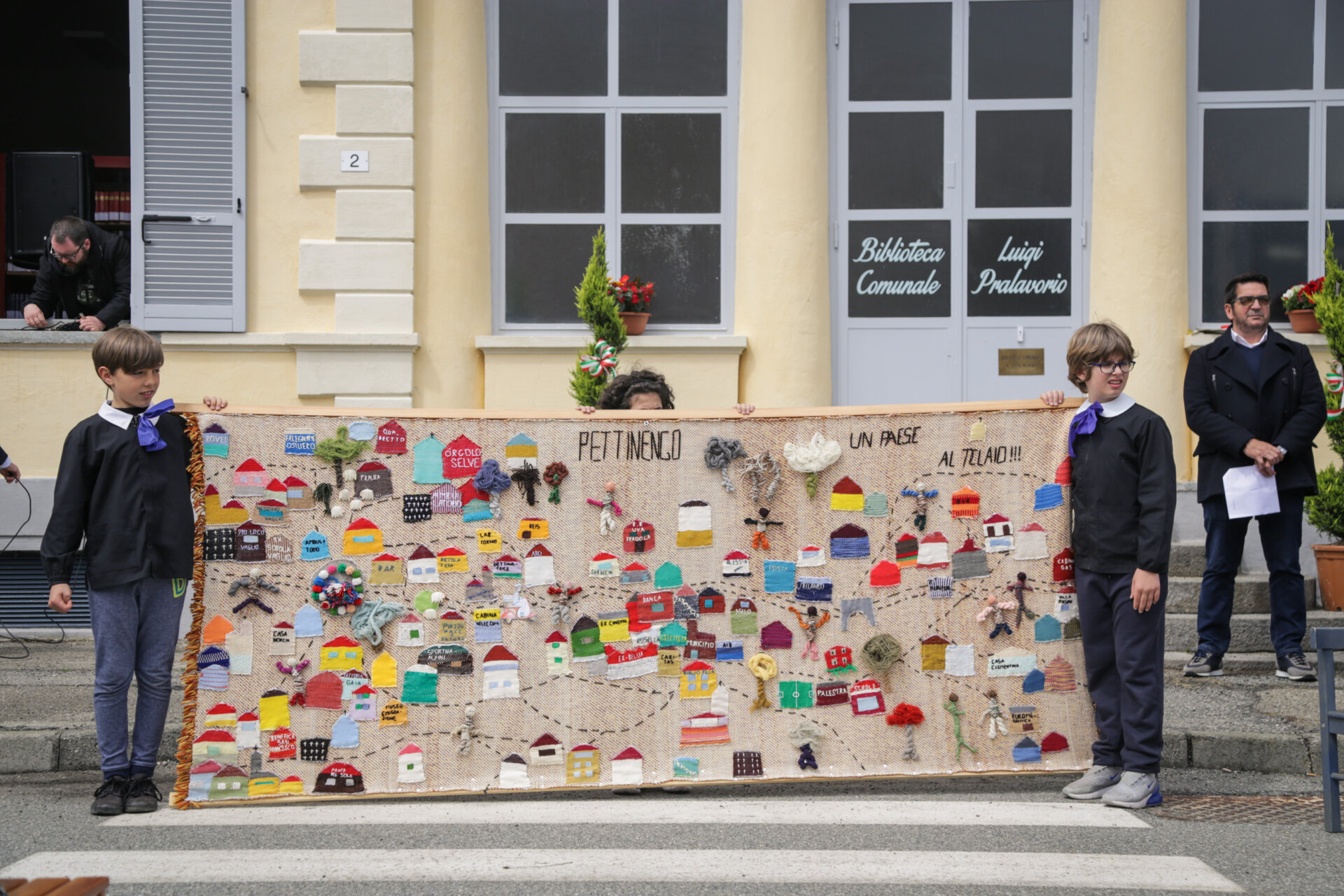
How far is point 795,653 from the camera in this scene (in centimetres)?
510

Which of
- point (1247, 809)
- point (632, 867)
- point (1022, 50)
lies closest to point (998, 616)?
point (1247, 809)

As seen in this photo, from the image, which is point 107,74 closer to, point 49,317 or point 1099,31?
point 49,317

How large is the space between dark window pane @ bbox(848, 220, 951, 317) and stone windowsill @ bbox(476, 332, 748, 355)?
1182mm

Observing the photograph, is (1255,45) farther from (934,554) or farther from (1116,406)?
(934,554)

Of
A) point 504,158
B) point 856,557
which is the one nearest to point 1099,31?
point 504,158

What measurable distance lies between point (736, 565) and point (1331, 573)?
493 centimetres

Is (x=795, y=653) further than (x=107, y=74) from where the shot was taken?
No

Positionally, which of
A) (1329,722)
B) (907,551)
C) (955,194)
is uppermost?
(955,194)

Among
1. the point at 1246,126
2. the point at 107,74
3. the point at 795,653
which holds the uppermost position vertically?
the point at 107,74

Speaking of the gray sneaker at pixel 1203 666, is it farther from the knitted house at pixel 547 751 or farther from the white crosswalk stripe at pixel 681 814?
the knitted house at pixel 547 751

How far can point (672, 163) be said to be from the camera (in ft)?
31.3

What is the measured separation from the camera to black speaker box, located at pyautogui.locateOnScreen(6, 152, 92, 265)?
10.1 meters

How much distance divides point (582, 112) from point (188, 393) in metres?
3.91

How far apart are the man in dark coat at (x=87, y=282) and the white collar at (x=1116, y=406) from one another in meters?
7.35
